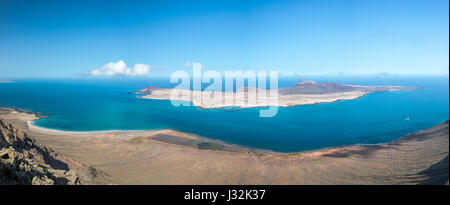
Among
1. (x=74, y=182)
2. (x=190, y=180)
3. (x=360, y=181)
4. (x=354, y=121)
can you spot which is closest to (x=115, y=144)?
(x=190, y=180)

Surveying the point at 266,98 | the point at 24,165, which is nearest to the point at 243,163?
the point at 24,165

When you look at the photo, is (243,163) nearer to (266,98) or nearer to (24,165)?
(24,165)

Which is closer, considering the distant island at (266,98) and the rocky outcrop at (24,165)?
the rocky outcrop at (24,165)

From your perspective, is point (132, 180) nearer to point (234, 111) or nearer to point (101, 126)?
point (101, 126)

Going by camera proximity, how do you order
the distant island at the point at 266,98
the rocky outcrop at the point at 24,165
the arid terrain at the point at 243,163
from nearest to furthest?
the rocky outcrop at the point at 24,165
the arid terrain at the point at 243,163
the distant island at the point at 266,98

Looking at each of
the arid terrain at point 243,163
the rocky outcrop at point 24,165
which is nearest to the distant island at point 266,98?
the arid terrain at point 243,163

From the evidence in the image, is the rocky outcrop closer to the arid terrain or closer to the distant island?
the arid terrain

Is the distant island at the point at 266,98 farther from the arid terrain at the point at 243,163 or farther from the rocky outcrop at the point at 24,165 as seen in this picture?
the rocky outcrop at the point at 24,165

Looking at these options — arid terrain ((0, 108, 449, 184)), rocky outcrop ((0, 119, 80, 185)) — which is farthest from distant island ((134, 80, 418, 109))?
rocky outcrop ((0, 119, 80, 185))
